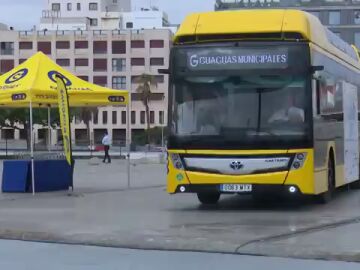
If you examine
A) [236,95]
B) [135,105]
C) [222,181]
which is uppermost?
[236,95]

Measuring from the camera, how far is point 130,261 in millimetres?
8984

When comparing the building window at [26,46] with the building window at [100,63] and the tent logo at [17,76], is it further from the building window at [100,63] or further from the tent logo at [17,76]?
the tent logo at [17,76]

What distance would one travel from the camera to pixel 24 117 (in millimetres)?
58750

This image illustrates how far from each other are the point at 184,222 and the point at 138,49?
347 ft

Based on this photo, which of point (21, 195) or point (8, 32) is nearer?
point (21, 195)

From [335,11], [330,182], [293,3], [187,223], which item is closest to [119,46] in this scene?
[293,3]

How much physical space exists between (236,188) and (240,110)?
1.43 metres

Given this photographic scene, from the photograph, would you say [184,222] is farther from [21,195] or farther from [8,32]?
[8,32]

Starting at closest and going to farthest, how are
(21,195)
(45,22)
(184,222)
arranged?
(184,222) → (21,195) → (45,22)

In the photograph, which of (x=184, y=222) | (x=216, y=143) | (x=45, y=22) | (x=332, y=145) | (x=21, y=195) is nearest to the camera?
(x=184, y=222)

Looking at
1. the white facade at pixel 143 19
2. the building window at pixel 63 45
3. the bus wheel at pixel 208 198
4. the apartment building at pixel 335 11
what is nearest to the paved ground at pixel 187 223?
the bus wheel at pixel 208 198

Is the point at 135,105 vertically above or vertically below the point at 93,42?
below

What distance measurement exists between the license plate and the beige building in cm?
10268

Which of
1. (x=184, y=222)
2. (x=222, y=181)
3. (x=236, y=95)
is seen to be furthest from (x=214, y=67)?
(x=184, y=222)
